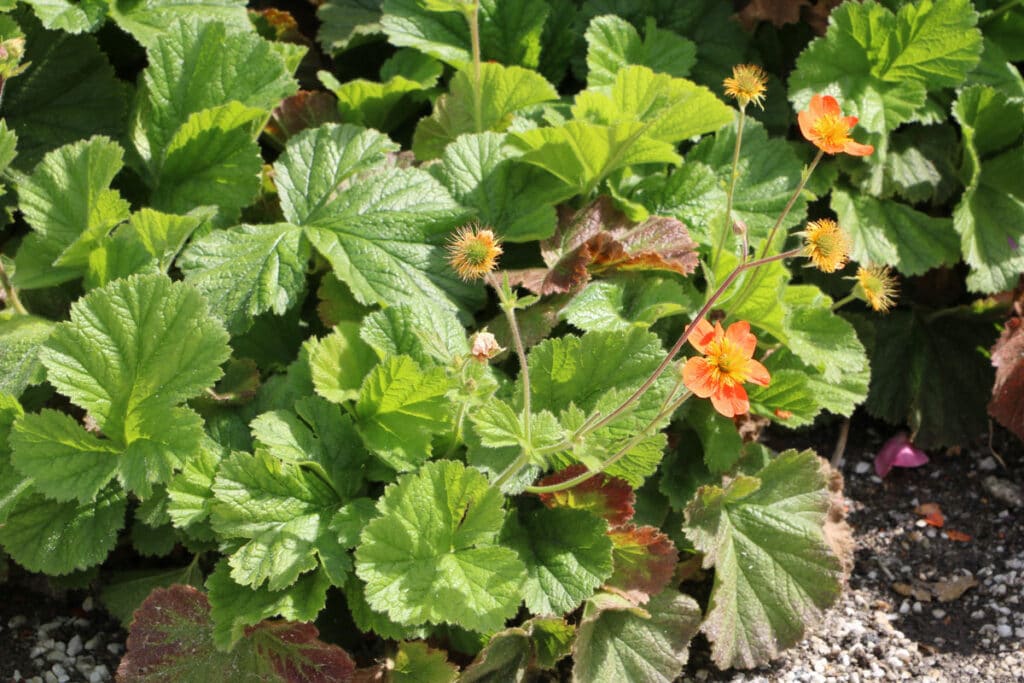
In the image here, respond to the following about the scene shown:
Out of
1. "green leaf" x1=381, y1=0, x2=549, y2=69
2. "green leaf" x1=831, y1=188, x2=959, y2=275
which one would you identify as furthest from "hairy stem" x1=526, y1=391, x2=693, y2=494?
"green leaf" x1=381, y1=0, x2=549, y2=69

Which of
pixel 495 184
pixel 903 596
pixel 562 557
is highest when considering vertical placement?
pixel 495 184

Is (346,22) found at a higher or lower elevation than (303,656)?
higher

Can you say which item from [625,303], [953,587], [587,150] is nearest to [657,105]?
[587,150]

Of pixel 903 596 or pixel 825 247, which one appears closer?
pixel 825 247

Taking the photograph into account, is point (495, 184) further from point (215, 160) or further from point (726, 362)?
point (726, 362)

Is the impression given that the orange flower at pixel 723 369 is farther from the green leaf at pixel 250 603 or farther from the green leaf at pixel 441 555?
the green leaf at pixel 250 603

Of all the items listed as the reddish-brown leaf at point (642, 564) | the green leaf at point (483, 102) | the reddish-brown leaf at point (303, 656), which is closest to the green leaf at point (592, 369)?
the reddish-brown leaf at point (642, 564)

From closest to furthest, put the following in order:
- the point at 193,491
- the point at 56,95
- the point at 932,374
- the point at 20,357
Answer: the point at 193,491, the point at 20,357, the point at 56,95, the point at 932,374
